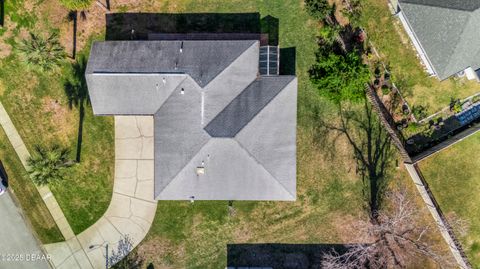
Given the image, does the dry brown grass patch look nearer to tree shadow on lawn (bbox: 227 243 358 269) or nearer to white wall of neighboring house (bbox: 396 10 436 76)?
tree shadow on lawn (bbox: 227 243 358 269)

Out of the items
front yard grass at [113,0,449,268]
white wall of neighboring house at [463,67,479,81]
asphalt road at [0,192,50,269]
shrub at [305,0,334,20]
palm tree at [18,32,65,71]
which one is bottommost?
asphalt road at [0,192,50,269]

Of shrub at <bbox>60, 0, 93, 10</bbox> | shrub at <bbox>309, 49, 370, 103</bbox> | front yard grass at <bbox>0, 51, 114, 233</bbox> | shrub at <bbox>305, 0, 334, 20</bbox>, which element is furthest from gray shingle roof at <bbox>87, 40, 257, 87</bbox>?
shrub at <bbox>309, 49, 370, 103</bbox>

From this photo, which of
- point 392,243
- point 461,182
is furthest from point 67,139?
point 461,182

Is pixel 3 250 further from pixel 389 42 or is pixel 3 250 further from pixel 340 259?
pixel 389 42

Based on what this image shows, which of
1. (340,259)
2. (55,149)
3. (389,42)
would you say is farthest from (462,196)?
(55,149)

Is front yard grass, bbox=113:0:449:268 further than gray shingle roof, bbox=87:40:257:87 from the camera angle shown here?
Yes

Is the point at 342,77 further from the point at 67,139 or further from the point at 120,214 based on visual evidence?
the point at 67,139
